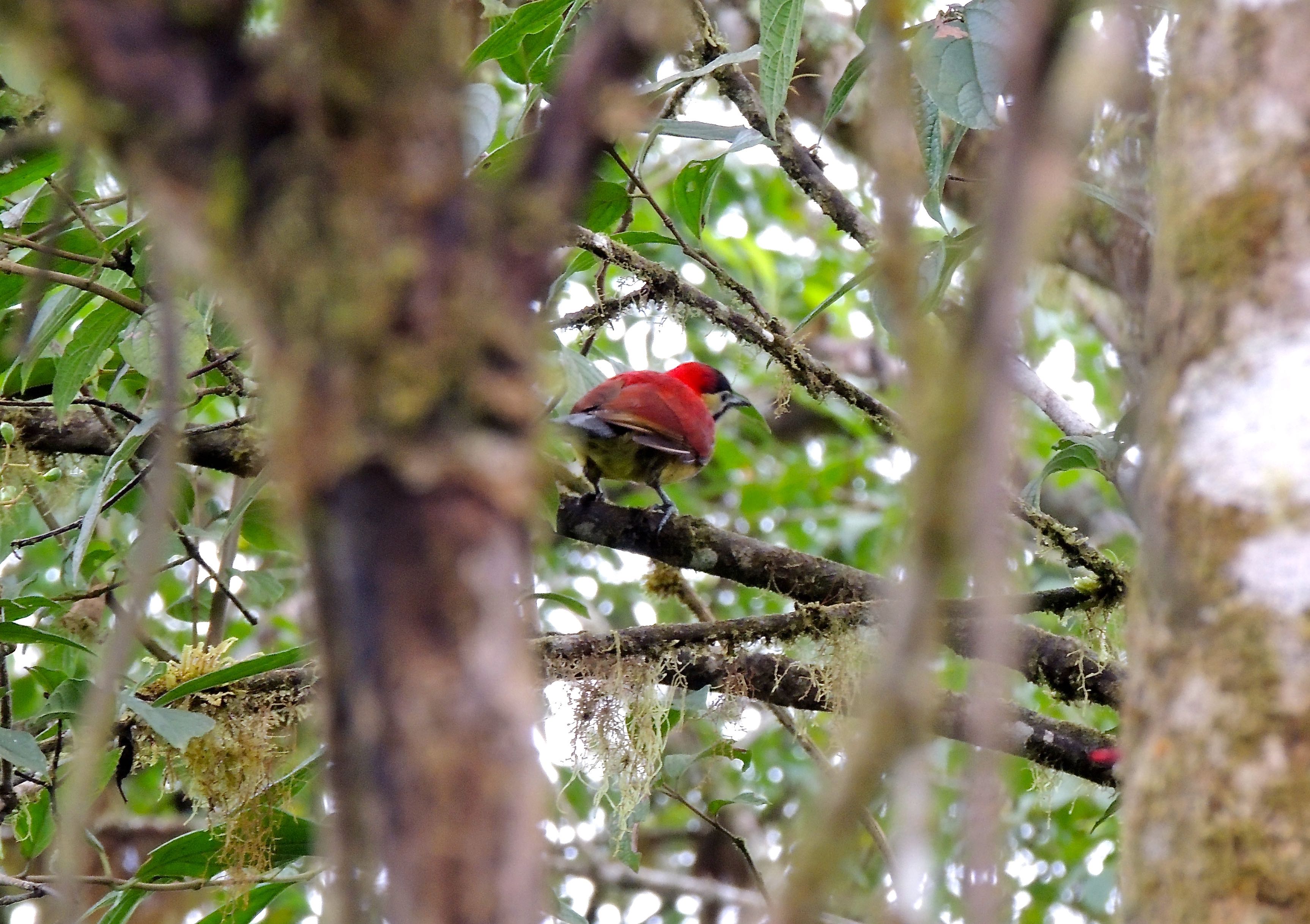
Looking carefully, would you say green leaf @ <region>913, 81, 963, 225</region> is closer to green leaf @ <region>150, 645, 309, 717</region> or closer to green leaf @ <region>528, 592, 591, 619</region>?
green leaf @ <region>528, 592, 591, 619</region>

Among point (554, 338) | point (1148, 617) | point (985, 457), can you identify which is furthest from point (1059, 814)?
point (985, 457)

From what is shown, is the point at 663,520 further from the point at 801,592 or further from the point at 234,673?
the point at 234,673

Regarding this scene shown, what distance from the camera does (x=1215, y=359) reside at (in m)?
0.96

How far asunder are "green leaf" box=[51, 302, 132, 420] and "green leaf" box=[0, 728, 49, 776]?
0.58 m

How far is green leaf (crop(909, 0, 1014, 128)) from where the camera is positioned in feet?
6.59

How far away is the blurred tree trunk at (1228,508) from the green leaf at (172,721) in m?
1.62

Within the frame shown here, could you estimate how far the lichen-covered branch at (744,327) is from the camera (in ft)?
8.91

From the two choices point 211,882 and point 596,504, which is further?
point 596,504

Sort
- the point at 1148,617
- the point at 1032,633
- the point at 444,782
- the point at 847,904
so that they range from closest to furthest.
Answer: the point at 444,782, the point at 1148,617, the point at 1032,633, the point at 847,904

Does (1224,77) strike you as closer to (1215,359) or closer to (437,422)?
(1215,359)

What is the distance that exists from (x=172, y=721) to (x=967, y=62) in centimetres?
176

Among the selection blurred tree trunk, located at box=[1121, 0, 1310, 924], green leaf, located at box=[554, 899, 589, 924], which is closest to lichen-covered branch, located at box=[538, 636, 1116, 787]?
green leaf, located at box=[554, 899, 589, 924]

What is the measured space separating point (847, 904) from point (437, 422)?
113 inches

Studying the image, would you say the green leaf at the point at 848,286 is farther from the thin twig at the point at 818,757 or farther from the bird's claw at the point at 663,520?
the thin twig at the point at 818,757
